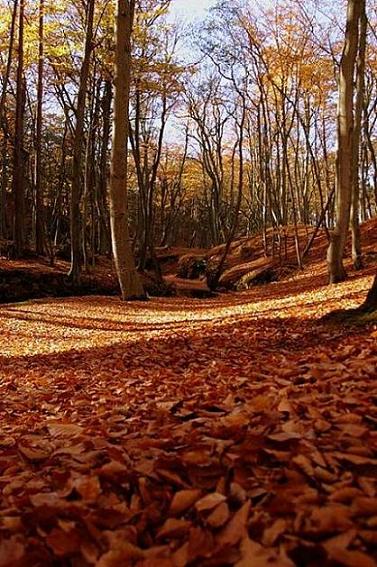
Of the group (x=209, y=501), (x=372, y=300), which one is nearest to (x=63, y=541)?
(x=209, y=501)

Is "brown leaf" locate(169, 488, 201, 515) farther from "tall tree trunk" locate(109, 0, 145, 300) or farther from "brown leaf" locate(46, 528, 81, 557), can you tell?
"tall tree trunk" locate(109, 0, 145, 300)

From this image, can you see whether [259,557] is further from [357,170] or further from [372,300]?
[357,170]

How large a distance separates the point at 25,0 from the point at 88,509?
67.1ft

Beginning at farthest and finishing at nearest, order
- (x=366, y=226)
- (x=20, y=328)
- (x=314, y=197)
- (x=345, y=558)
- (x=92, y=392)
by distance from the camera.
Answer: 1. (x=314, y=197)
2. (x=366, y=226)
3. (x=20, y=328)
4. (x=92, y=392)
5. (x=345, y=558)

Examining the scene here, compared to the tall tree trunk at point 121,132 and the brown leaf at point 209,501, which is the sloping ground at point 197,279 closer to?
the tall tree trunk at point 121,132

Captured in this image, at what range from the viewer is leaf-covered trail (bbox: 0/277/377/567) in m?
1.58

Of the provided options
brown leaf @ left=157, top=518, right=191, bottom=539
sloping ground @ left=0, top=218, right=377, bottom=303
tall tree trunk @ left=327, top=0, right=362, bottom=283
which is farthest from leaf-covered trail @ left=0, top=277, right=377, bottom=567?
sloping ground @ left=0, top=218, right=377, bottom=303

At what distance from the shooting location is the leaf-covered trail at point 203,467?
158 cm

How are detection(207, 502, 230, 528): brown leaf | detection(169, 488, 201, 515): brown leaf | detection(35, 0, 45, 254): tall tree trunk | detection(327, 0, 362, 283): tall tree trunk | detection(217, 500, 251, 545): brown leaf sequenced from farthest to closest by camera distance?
detection(35, 0, 45, 254): tall tree trunk, detection(327, 0, 362, 283): tall tree trunk, detection(169, 488, 201, 515): brown leaf, detection(207, 502, 230, 528): brown leaf, detection(217, 500, 251, 545): brown leaf

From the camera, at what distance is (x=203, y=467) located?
2070mm

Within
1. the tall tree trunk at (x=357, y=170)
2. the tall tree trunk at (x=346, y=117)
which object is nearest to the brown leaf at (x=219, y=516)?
the tall tree trunk at (x=346, y=117)

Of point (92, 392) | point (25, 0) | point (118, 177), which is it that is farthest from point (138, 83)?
point (92, 392)

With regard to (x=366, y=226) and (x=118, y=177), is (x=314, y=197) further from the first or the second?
(x=118, y=177)

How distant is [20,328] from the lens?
10242 mm
